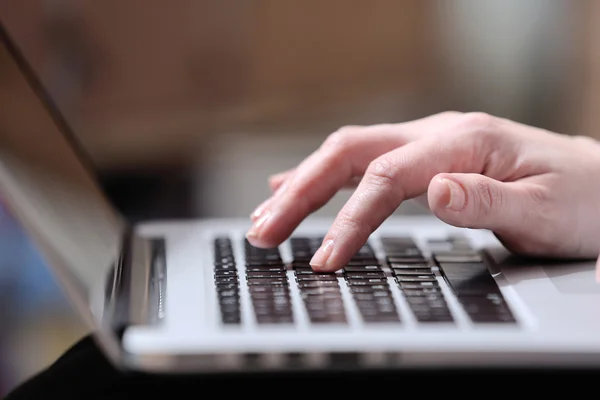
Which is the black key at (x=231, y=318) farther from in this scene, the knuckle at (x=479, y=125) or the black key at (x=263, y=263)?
the knuckle at (x=479, y=125)

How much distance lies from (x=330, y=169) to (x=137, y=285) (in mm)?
196

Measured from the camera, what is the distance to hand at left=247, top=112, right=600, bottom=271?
564mm

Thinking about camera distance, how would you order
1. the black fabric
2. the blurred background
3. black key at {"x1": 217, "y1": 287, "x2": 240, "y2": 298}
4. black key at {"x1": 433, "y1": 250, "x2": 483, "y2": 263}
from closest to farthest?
the black fabric
black key at {"x1": 217, "y1": 287, "x2": 240, "y2": 298}
black key at {"x1": 433, "y1": 250, "x2": 483, "y2": 263}
the blurred background

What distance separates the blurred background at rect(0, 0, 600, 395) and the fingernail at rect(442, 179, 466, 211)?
0.88m

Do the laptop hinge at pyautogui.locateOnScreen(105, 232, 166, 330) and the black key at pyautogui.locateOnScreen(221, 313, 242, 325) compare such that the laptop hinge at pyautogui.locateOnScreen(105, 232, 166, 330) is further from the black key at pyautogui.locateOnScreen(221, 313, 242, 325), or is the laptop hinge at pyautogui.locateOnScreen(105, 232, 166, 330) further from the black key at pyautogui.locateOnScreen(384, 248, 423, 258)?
the black key at pyautogui.locateOnScreen(384, 248, 423, 258)

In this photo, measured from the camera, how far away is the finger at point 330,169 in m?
0.64

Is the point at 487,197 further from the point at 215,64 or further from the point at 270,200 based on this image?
the point at 215,64

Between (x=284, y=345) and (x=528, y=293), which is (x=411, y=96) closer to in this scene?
(x=528, y=293)

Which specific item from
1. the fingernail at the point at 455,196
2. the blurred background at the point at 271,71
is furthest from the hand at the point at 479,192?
the blurred background at the point at 271,71

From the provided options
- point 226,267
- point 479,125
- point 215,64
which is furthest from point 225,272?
point 215,64

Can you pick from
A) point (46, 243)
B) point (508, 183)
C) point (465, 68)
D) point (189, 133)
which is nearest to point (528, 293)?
point (508, 183)

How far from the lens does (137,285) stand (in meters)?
0.54

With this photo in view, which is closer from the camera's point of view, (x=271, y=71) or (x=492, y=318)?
(x=492, y=318)

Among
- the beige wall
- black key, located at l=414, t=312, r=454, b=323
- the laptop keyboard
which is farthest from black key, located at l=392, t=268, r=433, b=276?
the beige wall
